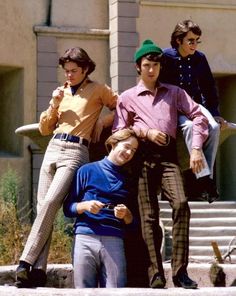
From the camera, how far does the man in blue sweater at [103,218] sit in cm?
738

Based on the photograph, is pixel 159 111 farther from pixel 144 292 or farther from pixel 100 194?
pixel 144 292

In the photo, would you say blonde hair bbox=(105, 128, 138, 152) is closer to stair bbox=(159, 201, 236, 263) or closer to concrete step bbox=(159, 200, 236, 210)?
stair bbox=(159, 201, 236, 263)

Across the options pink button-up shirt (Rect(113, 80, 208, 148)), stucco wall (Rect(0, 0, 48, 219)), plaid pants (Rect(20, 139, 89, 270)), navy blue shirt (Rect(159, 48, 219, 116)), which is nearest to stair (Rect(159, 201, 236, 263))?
stucco wall (Rect(0, 0, 48, 219))

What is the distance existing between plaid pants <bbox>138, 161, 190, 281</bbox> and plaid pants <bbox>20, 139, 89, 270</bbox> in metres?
0.52

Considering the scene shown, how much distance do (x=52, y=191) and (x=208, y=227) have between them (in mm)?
10153

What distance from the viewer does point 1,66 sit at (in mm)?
19422

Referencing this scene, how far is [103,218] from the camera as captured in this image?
7.36 meters

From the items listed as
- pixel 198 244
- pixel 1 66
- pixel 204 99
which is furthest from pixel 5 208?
pixel 204 99

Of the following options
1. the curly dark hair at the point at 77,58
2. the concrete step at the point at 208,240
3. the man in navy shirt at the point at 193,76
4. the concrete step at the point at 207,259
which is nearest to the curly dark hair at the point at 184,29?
the man in navy shirt at the point at 193,76

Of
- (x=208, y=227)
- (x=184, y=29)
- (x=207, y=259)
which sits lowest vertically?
(x=207, y=259)

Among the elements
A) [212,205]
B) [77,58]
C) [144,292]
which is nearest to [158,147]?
[77,58]

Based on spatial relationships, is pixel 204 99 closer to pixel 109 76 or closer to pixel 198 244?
pixel 198 244

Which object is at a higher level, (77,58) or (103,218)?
(77,58)

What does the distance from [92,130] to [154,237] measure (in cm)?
98
